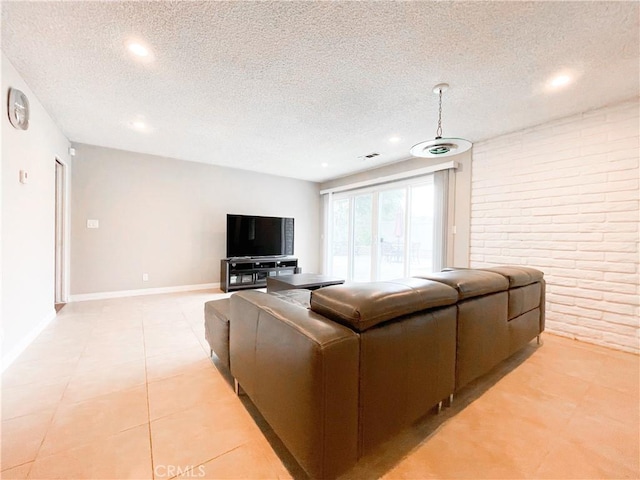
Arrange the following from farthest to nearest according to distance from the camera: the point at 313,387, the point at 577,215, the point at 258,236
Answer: the point at 258,236 < the point at 577,215 < the point at 313,387

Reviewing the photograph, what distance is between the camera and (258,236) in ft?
17.5

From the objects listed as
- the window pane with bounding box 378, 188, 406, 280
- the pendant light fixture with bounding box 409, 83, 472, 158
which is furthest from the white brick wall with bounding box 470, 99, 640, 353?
the pendant light fixture with bounding box 409, 83, 472, 158

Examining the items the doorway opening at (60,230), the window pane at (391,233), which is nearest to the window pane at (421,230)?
the window pane at (391,233)

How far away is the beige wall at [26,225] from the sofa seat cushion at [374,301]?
2540mm

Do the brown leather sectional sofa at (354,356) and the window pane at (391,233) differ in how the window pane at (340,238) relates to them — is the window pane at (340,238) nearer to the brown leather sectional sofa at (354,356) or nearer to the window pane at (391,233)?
the window pane at (391,233)

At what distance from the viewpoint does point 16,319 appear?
223 cm

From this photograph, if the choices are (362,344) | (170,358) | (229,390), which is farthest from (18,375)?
(362,344)

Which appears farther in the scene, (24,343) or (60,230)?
(60,230)

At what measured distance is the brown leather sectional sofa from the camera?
3.23 ft

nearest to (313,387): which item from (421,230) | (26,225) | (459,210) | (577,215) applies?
(26,225)

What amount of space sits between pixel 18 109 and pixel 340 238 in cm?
507

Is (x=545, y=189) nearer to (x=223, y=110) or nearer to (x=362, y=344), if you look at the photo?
(x=362, y=344)

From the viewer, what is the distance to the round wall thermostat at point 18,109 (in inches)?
82.2

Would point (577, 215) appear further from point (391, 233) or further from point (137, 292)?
point (137, 292)
